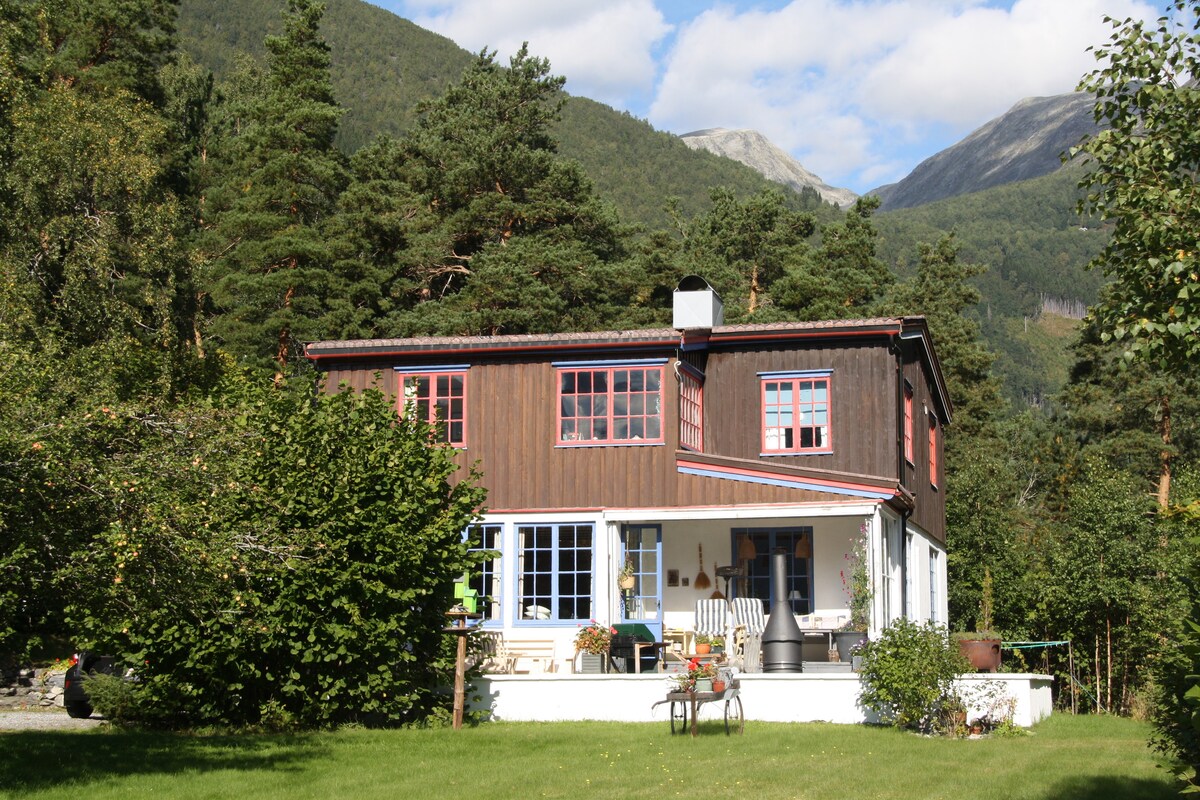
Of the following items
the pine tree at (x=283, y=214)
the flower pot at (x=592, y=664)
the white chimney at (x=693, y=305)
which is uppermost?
the pine tree at (x=283, y=214)

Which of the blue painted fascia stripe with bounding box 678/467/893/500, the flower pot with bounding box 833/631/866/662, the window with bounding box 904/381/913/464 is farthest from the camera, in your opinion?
the window with bounding box 904/381/913/464

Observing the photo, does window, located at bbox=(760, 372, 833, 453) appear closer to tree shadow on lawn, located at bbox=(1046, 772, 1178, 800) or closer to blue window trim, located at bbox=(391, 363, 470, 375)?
blue window trim, located at bbox=(391, 363, 470, 375)

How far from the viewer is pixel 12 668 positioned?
21.9 meters

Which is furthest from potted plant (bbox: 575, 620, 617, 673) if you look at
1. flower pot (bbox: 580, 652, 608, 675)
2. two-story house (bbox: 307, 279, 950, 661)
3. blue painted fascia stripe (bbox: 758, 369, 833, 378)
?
blue painted fascia stripe (bbox: 758, 369, 833, 378)

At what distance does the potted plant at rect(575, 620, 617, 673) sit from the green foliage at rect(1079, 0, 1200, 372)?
10021 mm

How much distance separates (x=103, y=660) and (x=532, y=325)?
61.2 feet

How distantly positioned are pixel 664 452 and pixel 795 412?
2.65 metres

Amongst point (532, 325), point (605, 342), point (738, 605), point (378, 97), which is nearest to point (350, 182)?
point (532, 325)

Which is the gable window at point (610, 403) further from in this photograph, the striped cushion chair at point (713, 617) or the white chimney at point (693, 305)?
the striped cushion chair at point (713, 617)

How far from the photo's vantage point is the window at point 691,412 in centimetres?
2148

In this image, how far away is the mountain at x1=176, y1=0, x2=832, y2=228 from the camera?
117m

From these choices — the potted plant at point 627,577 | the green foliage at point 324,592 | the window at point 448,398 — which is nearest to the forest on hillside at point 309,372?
the green foliage at point 324,592

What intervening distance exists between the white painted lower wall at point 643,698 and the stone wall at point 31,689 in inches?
300

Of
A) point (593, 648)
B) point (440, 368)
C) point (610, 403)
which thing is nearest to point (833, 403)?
point (610, 403)
